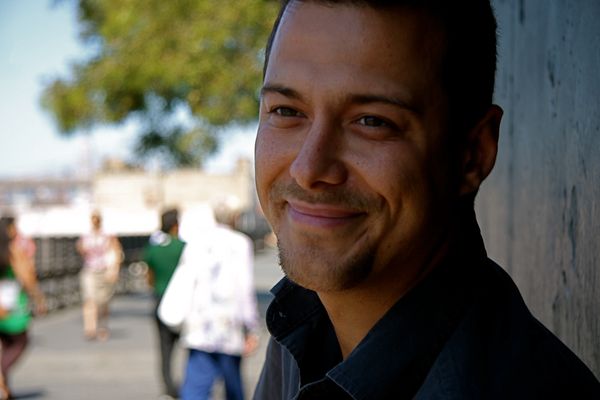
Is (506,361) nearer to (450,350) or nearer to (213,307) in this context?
(450,350)

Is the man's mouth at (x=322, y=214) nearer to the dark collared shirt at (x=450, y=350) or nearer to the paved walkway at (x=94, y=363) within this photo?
the dark collared shirt at (x=450, y=350)

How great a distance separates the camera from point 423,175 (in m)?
1.62

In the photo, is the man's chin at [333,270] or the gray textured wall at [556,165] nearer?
the man's chin at [333,270]

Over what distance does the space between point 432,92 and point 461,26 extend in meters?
0.12

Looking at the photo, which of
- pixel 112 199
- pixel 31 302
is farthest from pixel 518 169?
pixel 112 199

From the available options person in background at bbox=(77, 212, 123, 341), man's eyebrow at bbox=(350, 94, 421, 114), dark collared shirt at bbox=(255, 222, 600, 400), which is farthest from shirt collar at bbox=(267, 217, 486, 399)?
person in background at bbox=(77, 212, 123, 341)

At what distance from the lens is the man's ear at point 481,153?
5.61ft

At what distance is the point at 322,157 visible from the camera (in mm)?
1587

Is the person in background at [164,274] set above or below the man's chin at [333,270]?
below

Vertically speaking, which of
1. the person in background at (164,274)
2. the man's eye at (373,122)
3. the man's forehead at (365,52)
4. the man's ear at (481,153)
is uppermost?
the man's forehead at (365,52)

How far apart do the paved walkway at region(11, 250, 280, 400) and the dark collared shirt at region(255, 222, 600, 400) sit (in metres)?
8.87

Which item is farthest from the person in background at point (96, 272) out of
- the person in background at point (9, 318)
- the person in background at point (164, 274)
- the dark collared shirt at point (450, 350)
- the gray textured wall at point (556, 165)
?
the dark collared shirt at point (450, 350)

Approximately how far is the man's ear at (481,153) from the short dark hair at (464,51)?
0.02 meters

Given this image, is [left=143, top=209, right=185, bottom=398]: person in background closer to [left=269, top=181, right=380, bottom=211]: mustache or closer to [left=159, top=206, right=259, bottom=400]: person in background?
[left=159, top=206, right=259, bottom=400]: person in background
